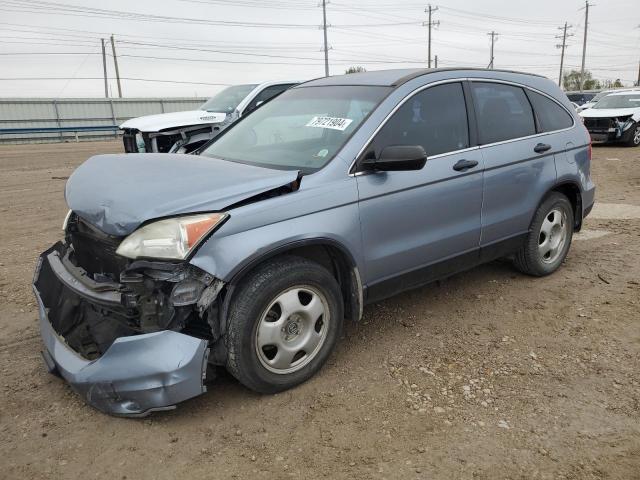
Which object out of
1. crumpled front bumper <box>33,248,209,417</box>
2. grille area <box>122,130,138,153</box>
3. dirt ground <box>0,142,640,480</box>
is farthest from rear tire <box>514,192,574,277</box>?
grille area <box>122,130,138,153</box>

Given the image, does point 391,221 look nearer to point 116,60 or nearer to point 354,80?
point 354,80

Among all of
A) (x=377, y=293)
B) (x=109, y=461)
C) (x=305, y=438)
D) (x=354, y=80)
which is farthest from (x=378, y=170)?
(x=109, y=461)

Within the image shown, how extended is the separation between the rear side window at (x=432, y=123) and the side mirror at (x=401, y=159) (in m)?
0.16

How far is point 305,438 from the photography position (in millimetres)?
2660

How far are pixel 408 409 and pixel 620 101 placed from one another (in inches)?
677

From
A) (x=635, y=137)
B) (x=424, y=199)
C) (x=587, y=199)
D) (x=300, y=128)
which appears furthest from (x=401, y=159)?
(x=635, y=137)

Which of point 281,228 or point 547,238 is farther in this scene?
point 547,238

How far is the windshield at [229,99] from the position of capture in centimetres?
1008

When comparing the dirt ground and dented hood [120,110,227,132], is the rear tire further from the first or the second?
dented hood [120,110,227,132]

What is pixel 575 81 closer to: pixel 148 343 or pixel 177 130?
pixel 177 130

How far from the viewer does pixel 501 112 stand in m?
4.25

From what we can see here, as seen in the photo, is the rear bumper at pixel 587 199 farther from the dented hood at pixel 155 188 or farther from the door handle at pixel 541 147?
the dented hood at pixel 155 188

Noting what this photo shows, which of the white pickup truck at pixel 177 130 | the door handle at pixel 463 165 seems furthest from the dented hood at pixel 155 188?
the white pickup truck at pixel 177 130

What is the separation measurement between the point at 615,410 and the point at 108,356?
8.87ft
